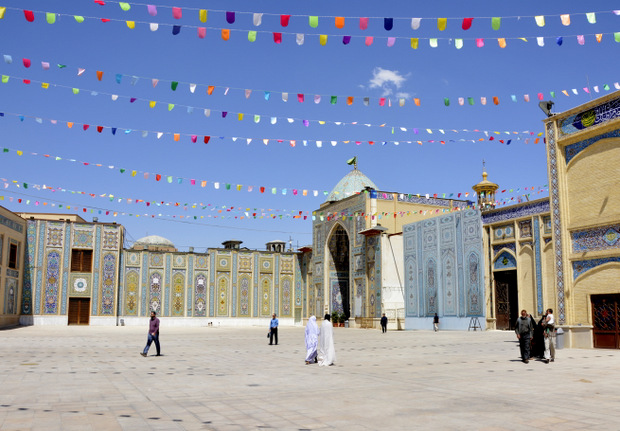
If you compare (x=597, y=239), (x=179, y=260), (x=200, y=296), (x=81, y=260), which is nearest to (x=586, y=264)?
(x=597, y=239)

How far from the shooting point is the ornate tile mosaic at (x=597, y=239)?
15.2 metres

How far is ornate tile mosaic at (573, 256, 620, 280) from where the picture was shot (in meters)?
15.3

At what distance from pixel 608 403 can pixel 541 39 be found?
24.0ft

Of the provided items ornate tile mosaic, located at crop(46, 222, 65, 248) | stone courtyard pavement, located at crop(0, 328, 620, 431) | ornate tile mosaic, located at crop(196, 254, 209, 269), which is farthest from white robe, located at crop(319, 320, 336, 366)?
ornate tile mosaic, located at crop(196, 254, 209, 269)

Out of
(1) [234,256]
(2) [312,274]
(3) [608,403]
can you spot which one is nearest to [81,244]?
(1) [234,256]

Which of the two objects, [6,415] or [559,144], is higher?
[559,144]

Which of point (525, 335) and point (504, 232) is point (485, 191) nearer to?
point (504, 232)

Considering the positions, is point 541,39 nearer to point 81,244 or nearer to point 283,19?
point 283,19

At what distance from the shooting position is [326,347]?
40.5 ft

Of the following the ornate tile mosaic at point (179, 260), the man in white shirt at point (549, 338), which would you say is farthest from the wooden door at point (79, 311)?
the man in white shirt at point (549, 338)

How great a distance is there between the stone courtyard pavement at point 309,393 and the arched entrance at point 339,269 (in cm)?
2388

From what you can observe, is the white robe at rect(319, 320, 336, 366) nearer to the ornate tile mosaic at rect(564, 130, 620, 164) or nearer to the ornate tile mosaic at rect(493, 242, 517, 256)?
the ornate tile mosaic at rect(564, 130, 620, 164)

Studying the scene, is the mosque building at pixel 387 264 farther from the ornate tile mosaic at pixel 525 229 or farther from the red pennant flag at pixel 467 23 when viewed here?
the red pennant flag at pixel 467 23

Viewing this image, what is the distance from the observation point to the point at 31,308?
33156mm
